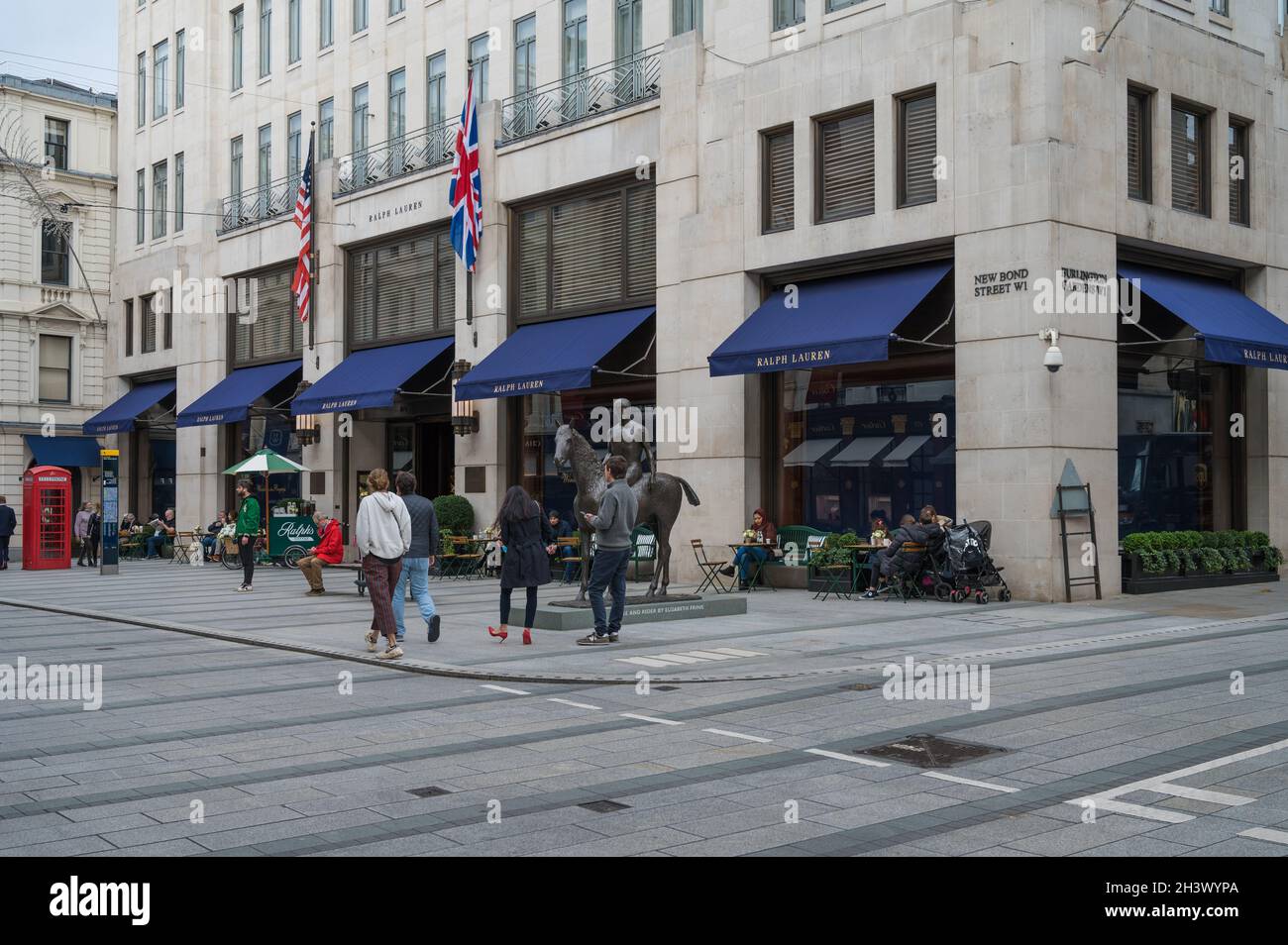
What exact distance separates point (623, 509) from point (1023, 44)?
35.6ft

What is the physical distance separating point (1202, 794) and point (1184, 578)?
15548 mm

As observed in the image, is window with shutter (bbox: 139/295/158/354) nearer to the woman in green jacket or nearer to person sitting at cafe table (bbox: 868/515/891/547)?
the woman in green jacket

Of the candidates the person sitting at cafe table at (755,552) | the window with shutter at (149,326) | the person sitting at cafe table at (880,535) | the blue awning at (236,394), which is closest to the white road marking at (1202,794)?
the person sitting at cafe table at (880,535)

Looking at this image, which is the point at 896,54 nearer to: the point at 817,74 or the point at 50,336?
the point at 817,74

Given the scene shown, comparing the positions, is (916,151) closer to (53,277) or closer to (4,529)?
(4,529)

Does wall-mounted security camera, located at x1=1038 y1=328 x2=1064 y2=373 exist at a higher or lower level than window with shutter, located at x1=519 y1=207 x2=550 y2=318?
lower

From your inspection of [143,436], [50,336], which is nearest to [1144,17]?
[143,436]

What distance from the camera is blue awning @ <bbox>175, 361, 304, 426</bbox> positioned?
118 feet

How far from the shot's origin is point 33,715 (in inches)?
407

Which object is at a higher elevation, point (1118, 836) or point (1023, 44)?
point (1023, 44)

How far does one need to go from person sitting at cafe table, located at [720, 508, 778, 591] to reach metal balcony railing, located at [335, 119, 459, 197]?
42.9 ft

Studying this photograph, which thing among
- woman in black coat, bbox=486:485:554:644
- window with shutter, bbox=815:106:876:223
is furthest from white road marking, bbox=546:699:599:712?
window with shutter, bbox=815:106:876:223

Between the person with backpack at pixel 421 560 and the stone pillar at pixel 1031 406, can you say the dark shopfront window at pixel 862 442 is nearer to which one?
the stone pillar at pixel 1031 406

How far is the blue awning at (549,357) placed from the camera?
83.6 ft
